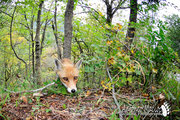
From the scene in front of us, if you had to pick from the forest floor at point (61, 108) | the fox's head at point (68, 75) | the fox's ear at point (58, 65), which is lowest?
the forest floor at point (61, 108)

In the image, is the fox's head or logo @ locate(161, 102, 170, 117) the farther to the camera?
the fox's head

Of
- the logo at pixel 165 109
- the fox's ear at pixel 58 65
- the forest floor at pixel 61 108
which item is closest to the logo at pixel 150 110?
the logo at pixel 165 109

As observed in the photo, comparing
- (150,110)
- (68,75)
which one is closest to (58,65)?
(68,75)

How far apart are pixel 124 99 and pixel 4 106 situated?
2520 mm

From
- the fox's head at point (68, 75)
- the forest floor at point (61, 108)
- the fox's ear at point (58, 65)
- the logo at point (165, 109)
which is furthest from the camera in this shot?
the fox's ear at point (58, 65)

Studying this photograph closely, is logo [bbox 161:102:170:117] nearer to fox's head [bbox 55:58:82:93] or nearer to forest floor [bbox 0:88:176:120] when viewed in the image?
forest floor [bbox 0:88:176:120]

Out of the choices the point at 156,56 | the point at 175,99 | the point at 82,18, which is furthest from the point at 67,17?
the point at 82,18

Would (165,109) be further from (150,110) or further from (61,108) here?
(61,108)

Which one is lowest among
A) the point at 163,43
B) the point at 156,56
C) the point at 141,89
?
the point at 141,89

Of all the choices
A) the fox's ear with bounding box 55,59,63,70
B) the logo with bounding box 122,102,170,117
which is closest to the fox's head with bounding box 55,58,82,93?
the fox's ear with bounding box 55,59,63,70

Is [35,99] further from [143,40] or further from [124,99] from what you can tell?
[143,40]

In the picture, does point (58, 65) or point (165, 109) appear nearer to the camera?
point (165, 109)

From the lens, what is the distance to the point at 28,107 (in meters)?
2.54

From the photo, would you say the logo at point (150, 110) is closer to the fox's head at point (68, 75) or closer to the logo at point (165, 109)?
the logo at point (165, 109)
